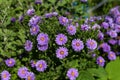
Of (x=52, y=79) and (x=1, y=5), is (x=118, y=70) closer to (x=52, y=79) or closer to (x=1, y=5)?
(x=52, y=79)

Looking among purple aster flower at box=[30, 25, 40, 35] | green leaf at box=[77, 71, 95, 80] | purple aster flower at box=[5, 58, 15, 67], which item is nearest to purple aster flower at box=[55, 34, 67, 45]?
purple aster flower at box=[30, 25, 40, 35]

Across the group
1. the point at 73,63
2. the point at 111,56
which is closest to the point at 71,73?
the point at 73,63

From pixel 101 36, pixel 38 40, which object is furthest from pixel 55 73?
pixel 101 36

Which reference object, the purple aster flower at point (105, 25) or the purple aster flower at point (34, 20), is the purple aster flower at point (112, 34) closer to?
the purple aster flower at point (105, 25)

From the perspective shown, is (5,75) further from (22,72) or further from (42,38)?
(42,38)

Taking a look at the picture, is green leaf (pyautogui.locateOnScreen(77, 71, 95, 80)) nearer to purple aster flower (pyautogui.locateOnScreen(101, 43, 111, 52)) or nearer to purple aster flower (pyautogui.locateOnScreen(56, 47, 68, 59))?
purple aster flower (pyautogui.locateOnScreen(56, 47, 68, 59))

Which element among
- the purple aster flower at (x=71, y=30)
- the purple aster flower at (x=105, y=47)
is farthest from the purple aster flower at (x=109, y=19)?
the purple aster flower at (x=71, y=30)
